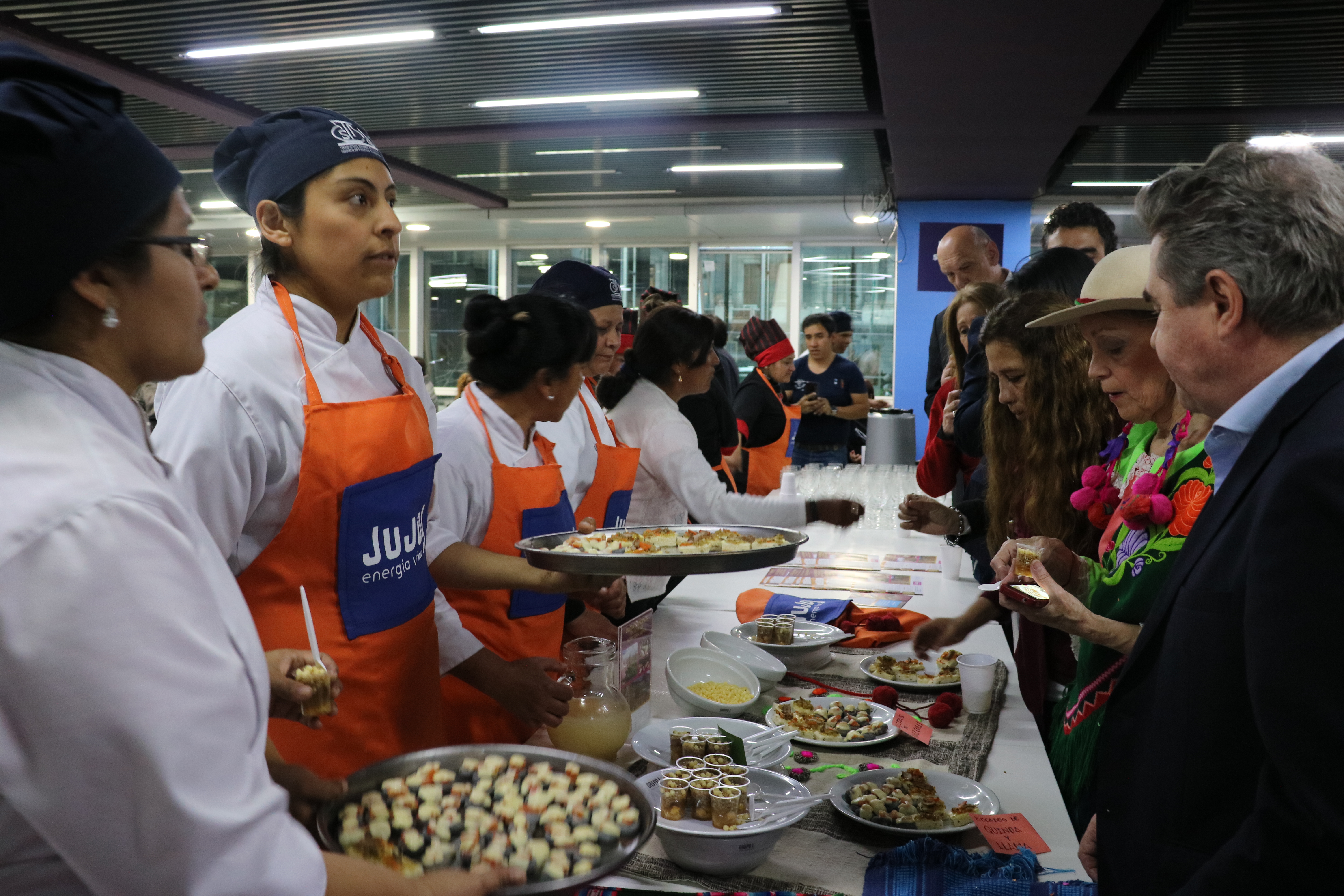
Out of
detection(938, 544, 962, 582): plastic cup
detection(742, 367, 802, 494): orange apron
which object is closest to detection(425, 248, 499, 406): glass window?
detection(742, 367, 802, 494): orange apron

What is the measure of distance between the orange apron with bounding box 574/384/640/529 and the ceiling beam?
9.70 feet

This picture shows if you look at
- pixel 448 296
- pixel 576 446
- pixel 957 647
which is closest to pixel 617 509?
pixel 576 446

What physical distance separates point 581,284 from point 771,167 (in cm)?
565

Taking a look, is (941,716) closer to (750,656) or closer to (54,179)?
(750,656)

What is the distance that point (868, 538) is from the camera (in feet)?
13.2

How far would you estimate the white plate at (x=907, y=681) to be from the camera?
2.11m

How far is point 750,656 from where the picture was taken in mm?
2168

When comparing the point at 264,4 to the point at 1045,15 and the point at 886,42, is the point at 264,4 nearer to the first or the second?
the point at 886,42

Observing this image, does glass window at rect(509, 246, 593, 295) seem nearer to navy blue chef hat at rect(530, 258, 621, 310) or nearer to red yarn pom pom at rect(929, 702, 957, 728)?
navy blue chef hat at rect(530, 258, 621, 310)

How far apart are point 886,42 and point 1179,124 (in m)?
3.34

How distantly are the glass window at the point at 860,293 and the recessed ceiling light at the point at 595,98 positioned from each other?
17.4 ft

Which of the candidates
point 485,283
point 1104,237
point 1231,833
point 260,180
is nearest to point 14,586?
point 260,180

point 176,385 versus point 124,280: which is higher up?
point 124,280

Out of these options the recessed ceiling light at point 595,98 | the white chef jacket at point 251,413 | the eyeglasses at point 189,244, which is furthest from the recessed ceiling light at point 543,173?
the eyeglasses at point 189,244
